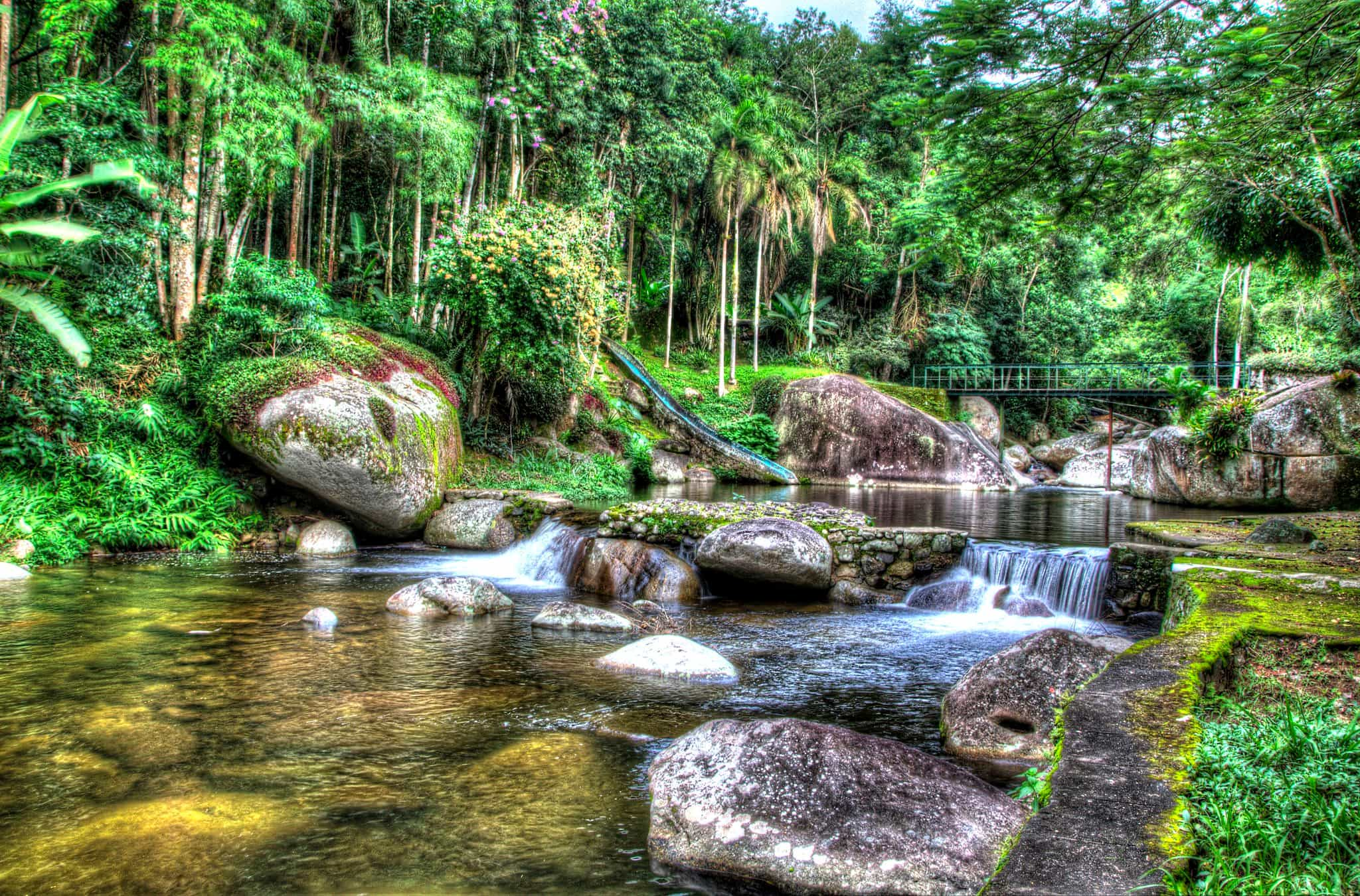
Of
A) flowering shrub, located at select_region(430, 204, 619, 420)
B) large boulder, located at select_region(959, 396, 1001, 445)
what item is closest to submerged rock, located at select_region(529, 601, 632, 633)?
flowering shrub, located at select_region(430, 204, 619, 420)

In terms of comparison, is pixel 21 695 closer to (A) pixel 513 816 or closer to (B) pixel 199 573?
(A) pixel 513 816

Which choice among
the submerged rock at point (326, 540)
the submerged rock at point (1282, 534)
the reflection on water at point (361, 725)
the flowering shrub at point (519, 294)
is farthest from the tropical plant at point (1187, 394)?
Result: the submerged rock at point (326, 540)

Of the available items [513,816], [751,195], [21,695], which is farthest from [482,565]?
[751,195]

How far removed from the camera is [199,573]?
31.1ft

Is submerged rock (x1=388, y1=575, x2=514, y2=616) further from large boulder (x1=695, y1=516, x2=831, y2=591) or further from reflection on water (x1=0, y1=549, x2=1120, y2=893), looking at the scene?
large boulder (x1=695, y1=516, x2=831, y2=591)

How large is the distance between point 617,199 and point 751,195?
4800 millimetres

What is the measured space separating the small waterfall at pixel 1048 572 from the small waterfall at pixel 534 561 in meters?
4.86

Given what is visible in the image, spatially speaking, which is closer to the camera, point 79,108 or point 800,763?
point 800,763

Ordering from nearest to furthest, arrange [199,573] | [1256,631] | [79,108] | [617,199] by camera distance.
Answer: [1256,631] < [199,573] < [79,108] < [617,199]

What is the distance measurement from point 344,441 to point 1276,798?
10.8 meters

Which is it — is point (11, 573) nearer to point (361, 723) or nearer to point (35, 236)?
point (35, 236)

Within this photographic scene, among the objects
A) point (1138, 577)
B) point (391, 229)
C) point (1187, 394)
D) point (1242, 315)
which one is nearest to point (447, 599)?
point (1138, 577)

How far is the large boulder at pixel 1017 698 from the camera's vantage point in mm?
4500

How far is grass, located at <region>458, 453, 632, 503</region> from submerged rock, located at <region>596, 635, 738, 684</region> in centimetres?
842
